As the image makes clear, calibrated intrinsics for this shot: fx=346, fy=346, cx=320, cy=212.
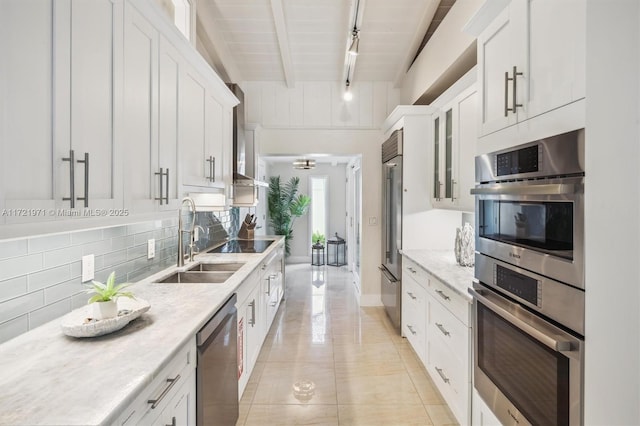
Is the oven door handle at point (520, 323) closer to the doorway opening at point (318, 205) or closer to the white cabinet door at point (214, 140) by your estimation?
the white cabinet door at point (214, 140)

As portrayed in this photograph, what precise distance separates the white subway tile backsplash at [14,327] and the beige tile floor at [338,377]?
150 cm

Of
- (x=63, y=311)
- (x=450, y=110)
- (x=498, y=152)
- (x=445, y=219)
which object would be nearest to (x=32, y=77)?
(x=63, y=311)

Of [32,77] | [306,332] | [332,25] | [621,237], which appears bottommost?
[306,332]

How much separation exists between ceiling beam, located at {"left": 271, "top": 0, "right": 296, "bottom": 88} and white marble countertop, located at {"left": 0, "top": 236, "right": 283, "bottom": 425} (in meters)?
2.91

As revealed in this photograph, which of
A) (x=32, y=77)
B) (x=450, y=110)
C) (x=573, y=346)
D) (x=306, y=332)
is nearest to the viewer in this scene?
(x=32, y=77)

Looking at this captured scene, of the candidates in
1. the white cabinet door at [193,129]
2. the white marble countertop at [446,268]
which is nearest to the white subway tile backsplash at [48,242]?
the white cabinet door at [193,129]

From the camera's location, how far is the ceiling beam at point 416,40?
11.3 feet

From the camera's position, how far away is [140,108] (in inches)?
63.6

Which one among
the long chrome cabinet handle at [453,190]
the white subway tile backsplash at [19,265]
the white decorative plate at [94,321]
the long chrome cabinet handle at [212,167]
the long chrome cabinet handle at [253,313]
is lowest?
the long chrome cabinet handle at [253,313]

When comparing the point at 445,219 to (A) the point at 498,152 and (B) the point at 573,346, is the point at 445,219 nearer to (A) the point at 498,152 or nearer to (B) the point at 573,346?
(A) the point at 498,152

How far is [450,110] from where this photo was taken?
3.08 m

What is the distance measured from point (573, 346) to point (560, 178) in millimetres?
556

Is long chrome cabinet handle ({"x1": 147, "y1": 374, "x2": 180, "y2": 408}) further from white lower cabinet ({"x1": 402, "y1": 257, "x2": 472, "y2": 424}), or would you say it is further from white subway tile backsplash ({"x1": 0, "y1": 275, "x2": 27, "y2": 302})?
white lower cabinet ({"x1": 402, "y1": 257, "x2": 472, "y2": 424})

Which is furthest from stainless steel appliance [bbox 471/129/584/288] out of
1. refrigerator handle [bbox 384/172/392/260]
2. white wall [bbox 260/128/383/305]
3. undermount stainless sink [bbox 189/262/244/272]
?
white wall [bbox 260/128/383/305]
